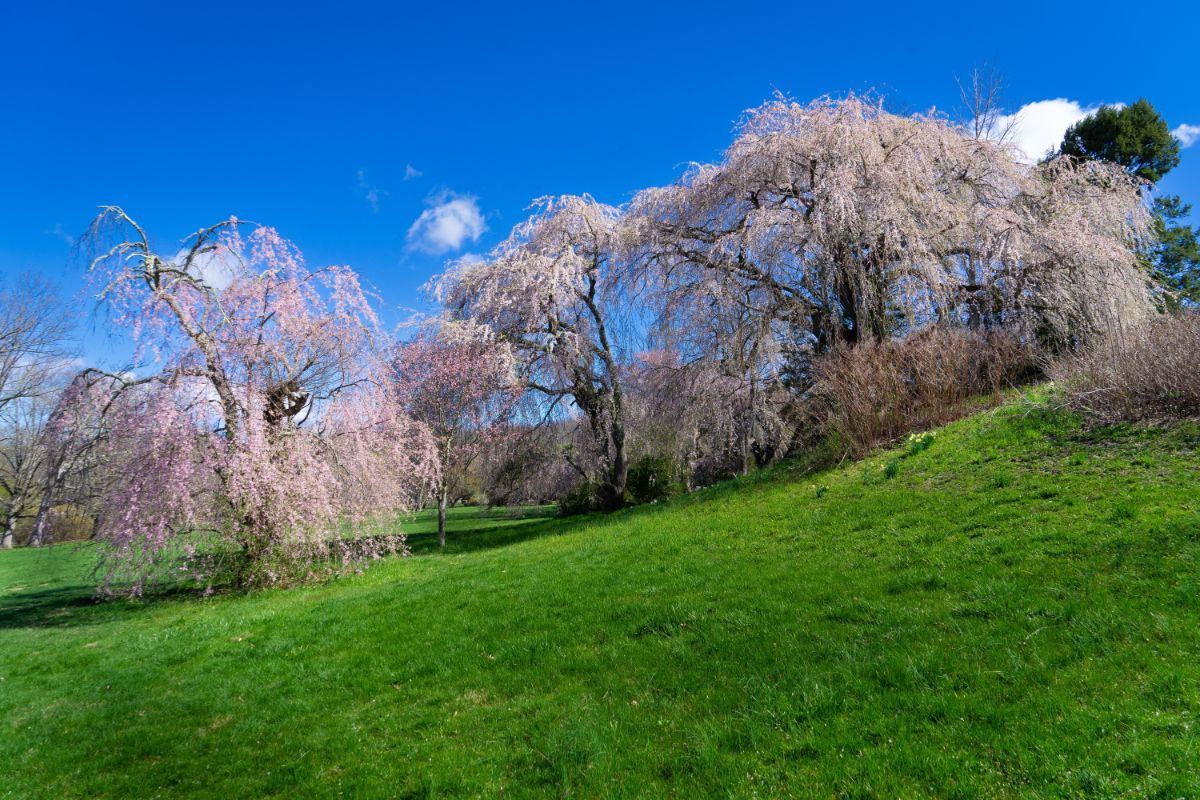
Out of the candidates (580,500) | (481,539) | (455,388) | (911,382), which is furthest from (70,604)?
(911,382)

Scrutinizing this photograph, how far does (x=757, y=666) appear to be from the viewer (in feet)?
14.8

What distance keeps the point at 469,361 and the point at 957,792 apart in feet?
47.2

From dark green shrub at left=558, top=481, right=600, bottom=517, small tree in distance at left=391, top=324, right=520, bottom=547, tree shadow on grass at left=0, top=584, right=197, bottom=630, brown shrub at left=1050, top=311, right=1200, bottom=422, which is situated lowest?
tree shadow on grass at left=0, top=584, right=197, bottom=630

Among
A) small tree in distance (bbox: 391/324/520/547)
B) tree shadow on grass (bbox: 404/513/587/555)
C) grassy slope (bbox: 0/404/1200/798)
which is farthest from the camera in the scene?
tree shadow on grass (bbox: 404/513/587/555)

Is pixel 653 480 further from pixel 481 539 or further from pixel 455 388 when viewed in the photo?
pixel 455 388

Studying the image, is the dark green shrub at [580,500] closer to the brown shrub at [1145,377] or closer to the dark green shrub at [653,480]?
Result: the dark green shrub at [653,480]

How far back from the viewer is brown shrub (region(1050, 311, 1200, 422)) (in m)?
7.09

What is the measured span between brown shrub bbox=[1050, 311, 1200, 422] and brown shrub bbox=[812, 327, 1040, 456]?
83.2 inches

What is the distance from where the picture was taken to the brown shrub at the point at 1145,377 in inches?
279

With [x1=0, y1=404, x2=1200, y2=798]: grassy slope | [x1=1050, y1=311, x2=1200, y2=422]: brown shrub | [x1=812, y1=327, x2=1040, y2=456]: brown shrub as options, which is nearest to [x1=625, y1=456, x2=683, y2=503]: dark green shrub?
[x1=812, y1=327, x2=1040, y2=456]: brown shrub

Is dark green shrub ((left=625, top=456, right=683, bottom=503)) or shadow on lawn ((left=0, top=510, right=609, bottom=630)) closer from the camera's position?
shadow on lawn ((left=0, top=510, right=609, bottom=630))

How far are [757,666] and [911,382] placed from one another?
8.06 m

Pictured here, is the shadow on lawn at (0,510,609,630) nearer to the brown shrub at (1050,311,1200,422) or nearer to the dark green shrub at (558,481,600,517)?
the dark green shrub at (558,481,600,517)

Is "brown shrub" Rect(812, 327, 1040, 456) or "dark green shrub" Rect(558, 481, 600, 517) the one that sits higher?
"brown shrub" Rect(812, 327, 1040, 456)
